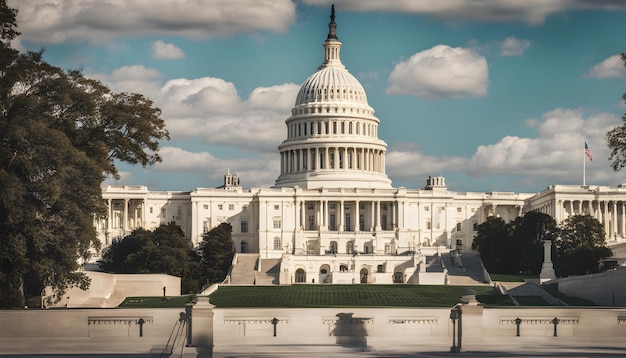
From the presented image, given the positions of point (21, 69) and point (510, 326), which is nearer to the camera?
point (510, 326)

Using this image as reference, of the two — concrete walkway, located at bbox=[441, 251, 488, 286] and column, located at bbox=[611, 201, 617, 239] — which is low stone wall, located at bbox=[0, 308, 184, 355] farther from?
column, located at bbox=[611, 201, 617, 239]

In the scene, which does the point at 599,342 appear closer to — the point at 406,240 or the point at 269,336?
the point at 269,336

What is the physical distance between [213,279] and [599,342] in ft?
326

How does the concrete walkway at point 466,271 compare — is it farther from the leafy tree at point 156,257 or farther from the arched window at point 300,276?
the leafy tree at point 156,257

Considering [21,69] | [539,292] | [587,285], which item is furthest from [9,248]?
[539,292]

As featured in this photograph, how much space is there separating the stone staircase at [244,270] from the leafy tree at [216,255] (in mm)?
1276

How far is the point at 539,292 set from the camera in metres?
115

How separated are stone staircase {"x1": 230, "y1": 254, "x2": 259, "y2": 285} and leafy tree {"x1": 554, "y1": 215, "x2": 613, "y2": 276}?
3405cm

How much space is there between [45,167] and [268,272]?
285ft

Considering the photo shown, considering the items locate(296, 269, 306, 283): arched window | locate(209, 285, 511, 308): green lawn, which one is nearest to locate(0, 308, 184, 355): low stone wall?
locate(209, 285, 511, 308): green lawn

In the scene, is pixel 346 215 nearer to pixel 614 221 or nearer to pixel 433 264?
pixel 614 221

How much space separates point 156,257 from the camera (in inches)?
5335

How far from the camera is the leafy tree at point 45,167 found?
68812 mm

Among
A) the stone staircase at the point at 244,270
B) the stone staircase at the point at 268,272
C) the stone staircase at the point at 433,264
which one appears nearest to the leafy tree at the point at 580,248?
the stone staircase at the point at 433,264
